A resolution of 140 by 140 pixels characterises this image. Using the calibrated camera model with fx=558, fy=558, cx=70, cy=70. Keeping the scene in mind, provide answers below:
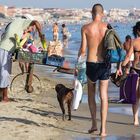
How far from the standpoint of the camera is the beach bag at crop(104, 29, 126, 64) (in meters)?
7.79

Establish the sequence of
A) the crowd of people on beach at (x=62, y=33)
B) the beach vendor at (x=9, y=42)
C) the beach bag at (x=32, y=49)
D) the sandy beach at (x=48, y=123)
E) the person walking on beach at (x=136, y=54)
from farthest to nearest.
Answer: the crowd of people on beach at (x=62, y=33) < the beach bag at (x=32, y=49) < the beach vendor at (x=9, y=42) < the person walking on beach at (x=136, y=54) < the sandy beach at (x=48, y=123)

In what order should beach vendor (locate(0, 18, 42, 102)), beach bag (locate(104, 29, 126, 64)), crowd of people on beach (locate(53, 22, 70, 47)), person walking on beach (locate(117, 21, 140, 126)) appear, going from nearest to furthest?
beach bag (locate(104, 29, 126, 64)), person walking on beach (locate(117, 21, 140, 126)), beach vendor (locate(0, 18, 42, 102)), crowd of people on beach (locate(53, 22, 70, 47))

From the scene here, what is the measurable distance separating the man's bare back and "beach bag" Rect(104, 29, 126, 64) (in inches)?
3.2

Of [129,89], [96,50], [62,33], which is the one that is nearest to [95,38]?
[96,50]

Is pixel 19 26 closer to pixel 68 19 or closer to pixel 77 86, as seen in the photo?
pixel 77 86

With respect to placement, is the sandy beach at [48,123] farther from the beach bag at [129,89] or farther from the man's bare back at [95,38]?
the man's bare back at [95,38]

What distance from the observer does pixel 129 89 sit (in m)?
9.20

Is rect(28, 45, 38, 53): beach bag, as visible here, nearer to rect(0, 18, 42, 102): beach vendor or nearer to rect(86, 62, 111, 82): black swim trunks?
rect(0, 18, 42, 102): beach vendor

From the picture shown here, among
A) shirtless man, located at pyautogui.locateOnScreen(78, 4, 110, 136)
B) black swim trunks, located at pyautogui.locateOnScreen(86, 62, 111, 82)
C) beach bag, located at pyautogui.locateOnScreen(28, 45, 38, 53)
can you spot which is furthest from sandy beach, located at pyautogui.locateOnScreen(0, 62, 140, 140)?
beach bag, located at pyautogui.locateOnScreen(28, 45, 38, 53)

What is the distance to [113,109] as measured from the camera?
10945 millimetres

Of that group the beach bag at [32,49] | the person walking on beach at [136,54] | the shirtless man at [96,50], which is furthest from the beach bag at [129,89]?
the beach bag at [32,49]

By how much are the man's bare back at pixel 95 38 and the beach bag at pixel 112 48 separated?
80 millimetres

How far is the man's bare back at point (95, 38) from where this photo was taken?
25.9 feet

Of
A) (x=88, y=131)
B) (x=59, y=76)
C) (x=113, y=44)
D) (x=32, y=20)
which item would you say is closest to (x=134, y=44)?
(x=113, y=44)
